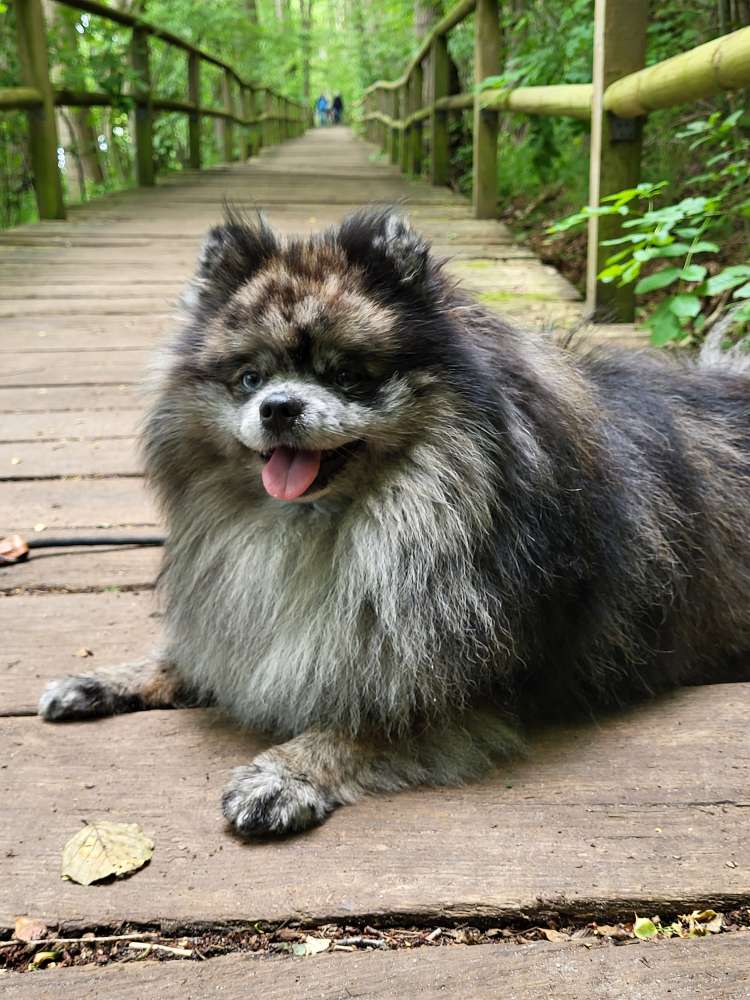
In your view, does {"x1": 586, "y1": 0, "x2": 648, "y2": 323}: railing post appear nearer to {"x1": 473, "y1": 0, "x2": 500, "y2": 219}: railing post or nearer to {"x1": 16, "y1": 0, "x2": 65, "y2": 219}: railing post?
{"x1": 473, "y1": 0, "x2": 500, "y2": 219}: railing post

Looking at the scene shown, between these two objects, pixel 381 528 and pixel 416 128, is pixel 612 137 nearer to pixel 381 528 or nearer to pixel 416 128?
pixel 381 528

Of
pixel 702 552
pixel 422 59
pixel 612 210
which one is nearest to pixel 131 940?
pixel 702 552

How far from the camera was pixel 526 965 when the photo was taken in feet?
4.52

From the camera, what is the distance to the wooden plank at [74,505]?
3.06 m

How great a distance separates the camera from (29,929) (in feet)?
4.78

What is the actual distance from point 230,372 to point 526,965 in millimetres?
1254

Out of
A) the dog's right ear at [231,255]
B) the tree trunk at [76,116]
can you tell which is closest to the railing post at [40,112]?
the tree trunk at [76,116]

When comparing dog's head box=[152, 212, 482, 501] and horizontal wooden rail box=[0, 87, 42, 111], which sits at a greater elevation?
horizontal wooden rail box=[0, 87, 42, 111]

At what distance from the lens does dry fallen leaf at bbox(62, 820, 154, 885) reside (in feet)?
5.15

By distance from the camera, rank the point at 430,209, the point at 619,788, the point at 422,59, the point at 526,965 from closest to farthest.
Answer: the point at 526,965 → the point at 619,788 → the point at 430,209 → the point at 422,59

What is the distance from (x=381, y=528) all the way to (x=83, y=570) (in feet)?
3.93

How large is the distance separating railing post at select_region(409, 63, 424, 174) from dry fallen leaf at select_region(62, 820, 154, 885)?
461 inches

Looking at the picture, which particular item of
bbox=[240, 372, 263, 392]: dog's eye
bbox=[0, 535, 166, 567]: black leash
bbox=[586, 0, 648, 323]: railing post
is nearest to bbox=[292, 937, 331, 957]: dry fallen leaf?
bbox=[240, 372, 263, 392]: dog's eye

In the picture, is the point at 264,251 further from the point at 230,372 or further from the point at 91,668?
the point at 91,668
